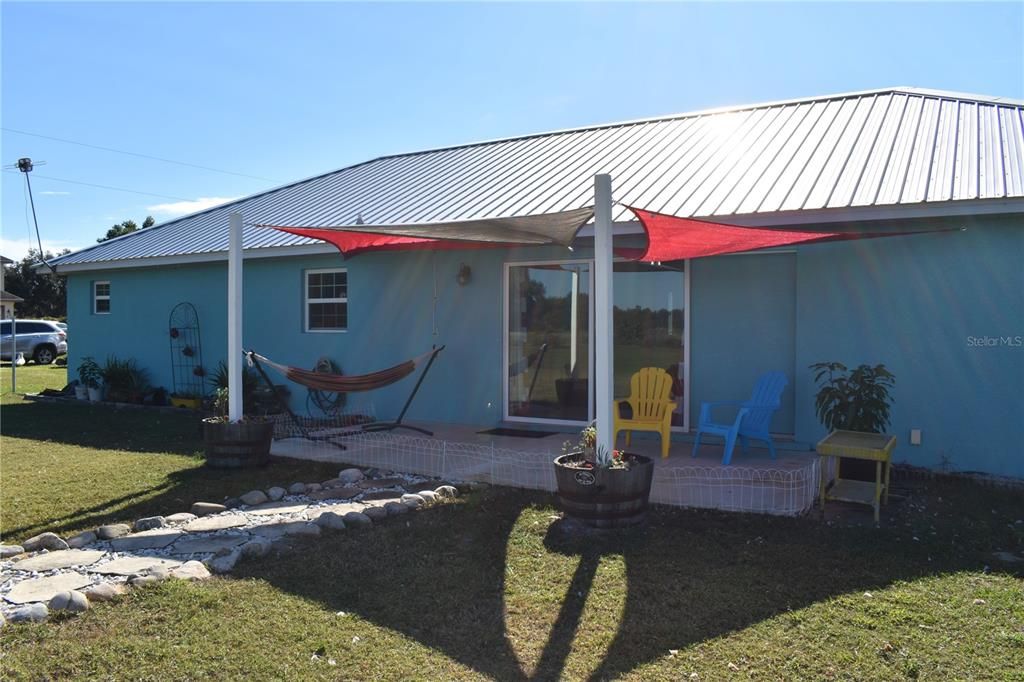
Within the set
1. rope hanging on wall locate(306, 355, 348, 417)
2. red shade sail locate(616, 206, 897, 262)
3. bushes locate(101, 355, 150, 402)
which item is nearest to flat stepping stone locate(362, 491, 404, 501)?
red shade sail locate(616, 206, 897, 262)

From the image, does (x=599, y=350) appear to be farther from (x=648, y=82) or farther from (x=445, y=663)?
(x=648, y=82)

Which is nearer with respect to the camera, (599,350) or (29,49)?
(599,350)

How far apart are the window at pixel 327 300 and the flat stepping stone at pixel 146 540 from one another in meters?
5.45

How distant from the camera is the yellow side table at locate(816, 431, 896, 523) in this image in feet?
16.9

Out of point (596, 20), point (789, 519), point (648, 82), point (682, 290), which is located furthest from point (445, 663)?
point (648, 82)

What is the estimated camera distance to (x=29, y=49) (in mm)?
9492

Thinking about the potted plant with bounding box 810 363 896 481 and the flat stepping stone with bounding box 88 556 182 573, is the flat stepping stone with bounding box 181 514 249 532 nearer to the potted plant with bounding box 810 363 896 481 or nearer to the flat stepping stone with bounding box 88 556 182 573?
the flat stepping stone with bounding box 88 556 182 573

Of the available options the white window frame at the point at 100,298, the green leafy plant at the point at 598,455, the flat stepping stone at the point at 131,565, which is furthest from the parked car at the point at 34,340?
the green leafy plant at the point at 598,455

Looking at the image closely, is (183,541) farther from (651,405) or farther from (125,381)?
(125,381)

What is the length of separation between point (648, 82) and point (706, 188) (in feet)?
10.4

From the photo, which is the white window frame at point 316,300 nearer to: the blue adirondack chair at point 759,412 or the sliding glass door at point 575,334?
the sliding glass door at point 575,334

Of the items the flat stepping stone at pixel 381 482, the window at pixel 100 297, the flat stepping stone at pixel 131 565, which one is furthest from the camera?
the window at pixel 100 297

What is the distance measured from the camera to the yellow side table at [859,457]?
514cm

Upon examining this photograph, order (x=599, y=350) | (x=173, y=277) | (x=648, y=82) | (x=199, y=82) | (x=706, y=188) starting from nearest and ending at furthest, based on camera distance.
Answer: (x=599, y=350) → (x=706, y=188) → (x=648, y=82) → (x=173, y=277) → (x=199, y=82)
